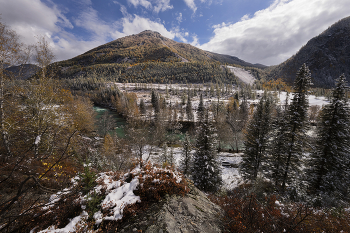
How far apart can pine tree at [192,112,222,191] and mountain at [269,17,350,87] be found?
205995mm

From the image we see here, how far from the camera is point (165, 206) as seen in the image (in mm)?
5980

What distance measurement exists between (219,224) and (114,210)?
15.1 feet

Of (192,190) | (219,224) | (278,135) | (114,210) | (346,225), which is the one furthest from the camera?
(278,135)

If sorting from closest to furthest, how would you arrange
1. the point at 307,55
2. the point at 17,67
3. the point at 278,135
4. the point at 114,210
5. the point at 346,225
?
the point at 114,210
the point at 346,225
the point at 17,67
the point at 278,135
the point at 307,55

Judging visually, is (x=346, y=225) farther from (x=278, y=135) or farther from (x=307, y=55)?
(x=307, y=55)

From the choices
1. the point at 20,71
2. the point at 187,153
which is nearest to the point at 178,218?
the point at 20,71

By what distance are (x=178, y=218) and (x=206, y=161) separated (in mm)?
11677

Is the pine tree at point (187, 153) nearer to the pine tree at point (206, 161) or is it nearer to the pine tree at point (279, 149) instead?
the pine tree at point (206, 161)

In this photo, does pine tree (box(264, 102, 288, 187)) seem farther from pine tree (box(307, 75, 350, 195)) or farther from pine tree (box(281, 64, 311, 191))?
pine tree (box(307, 75, 350, 195))

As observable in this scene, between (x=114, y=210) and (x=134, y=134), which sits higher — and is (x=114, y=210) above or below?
above

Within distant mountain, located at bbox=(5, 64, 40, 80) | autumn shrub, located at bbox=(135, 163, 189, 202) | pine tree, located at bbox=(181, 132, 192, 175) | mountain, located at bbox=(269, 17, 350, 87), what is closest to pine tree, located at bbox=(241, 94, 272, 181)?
pine tree, located at bbox=(181, 132, 192, 175)

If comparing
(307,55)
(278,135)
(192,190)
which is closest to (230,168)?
(278,135)

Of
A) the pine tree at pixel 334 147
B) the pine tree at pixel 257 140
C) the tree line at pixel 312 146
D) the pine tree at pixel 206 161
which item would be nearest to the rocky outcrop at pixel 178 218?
the pine tree at pixel 206 161

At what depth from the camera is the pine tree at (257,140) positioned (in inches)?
682
